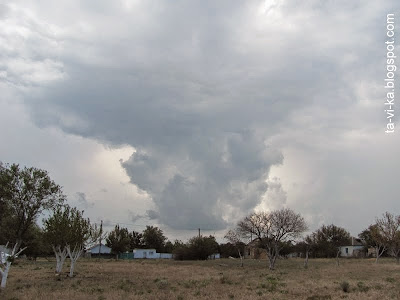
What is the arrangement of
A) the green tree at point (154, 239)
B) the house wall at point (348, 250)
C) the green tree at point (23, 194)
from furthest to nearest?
the green tree at point (154, 239)
the house wall at point (348, 250)
the green tree at point (23, 194)

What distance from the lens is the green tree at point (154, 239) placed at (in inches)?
5197

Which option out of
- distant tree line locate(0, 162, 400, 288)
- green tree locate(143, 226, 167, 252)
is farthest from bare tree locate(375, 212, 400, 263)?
green tree locate(143, 226, 167, 252)

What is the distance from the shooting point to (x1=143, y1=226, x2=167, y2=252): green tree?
132000 millimetres

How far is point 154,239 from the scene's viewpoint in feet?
436

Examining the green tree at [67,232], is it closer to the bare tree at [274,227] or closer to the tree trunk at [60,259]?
the tree trunk at [60,259]

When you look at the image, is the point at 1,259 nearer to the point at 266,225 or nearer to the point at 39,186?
the point at 39,186

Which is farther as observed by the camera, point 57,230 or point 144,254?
point 144,254

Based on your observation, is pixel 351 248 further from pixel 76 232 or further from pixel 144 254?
pixel 76 232

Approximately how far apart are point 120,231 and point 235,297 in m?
76.7

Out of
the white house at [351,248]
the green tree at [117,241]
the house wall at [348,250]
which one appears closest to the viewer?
the green tree at [117,241]

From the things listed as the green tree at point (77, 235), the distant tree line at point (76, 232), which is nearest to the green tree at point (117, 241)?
the distant tree line at point (76, 232)


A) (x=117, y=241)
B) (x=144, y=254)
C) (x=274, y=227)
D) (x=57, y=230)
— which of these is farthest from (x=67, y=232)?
(x=144, y=254)

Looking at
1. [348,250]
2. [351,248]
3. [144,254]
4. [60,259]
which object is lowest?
[60,259]

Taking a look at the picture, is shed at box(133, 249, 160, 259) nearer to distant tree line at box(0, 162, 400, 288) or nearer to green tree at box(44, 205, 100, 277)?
distant tree line at box(0, 162, 400, 288)
